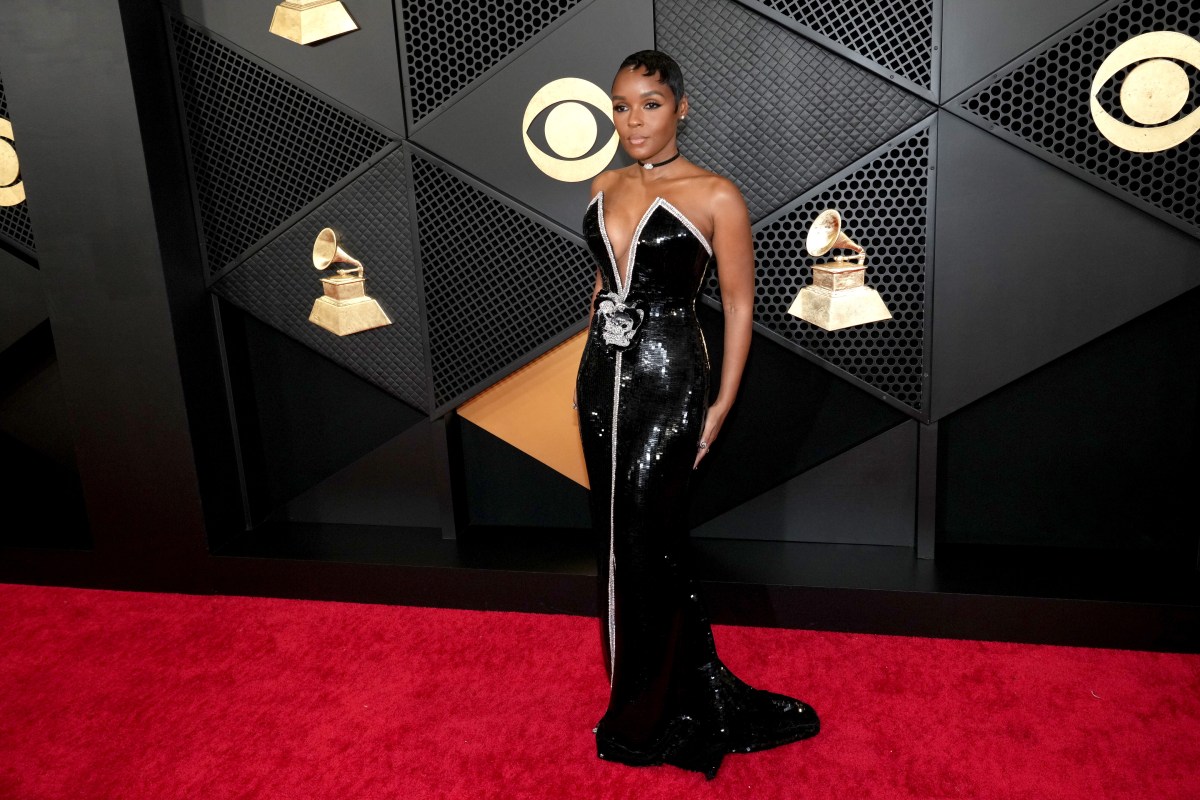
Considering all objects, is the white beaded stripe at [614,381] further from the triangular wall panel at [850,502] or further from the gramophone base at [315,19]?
the gramophone base at [315,19]

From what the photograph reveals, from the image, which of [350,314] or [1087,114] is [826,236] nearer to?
[1087,114]

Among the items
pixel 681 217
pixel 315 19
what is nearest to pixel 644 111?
pixel 681 217

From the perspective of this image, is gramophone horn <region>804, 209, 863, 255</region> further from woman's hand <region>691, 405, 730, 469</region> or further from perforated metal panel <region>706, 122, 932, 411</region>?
woman's hand <region>691, 405, 730, 469</region>

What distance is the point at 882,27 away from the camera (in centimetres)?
276

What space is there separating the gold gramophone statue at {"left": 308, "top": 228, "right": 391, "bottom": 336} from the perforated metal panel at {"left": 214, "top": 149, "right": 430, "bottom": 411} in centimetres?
4

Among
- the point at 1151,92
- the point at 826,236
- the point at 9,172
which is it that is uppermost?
the point at 1151,92

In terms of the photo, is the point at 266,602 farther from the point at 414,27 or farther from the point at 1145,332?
the point at 1145,332

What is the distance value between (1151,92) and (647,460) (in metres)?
1.82

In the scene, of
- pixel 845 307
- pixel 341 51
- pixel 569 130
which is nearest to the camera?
pixel 845 307

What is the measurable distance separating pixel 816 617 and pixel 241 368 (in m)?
Result: 2.43

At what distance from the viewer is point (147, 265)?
3.27 m

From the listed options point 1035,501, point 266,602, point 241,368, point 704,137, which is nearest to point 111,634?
point 266,602

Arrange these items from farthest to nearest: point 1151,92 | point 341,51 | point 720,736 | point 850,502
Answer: point 850,502, point 341,51, point 1151,92, point 720,736

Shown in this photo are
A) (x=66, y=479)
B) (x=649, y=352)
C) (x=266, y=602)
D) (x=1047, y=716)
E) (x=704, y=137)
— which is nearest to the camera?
(x=649, y=352)
